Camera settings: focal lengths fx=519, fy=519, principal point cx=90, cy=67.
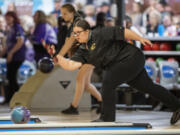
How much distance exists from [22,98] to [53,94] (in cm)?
50

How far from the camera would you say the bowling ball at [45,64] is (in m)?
7.91

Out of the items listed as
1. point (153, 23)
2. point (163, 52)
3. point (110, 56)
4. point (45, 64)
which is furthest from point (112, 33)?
point (153, 23)

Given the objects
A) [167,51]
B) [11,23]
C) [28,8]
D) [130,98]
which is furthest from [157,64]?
[28,8]

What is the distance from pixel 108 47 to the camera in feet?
20.0

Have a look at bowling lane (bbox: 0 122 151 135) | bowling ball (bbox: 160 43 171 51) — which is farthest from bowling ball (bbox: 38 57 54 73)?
bowling ball (bbox: 160 43 171 51)

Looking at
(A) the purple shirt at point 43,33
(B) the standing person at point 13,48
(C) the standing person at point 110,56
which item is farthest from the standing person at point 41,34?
(C) the standing person at point 110,56

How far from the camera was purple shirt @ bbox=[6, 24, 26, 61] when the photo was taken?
9.80m

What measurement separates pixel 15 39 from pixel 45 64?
216cm

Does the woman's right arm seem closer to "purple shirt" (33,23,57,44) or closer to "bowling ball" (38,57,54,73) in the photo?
"bowling ball" (38,57,54,73)

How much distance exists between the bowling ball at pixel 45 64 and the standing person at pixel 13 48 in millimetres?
1923

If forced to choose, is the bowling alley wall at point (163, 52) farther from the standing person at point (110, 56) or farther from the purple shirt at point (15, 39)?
the standing person at point (110, 56)

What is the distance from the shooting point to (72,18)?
7.36 metres

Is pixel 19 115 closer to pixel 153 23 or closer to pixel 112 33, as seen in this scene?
pixel 112 33

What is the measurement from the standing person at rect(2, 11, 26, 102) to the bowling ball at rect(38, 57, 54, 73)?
1.92 metres
